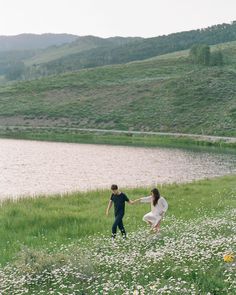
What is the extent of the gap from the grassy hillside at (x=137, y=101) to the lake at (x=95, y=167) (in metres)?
38.0

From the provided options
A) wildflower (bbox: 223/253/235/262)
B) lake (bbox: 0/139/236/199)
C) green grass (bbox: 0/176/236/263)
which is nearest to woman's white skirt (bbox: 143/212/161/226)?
green grass (bbox: 0/176/236/263)

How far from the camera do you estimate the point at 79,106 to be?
146m

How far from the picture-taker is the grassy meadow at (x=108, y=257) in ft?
39.1

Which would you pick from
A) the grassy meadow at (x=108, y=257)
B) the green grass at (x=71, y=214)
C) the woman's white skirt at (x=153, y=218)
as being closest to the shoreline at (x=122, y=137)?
the green grass at (x=71, y=214)

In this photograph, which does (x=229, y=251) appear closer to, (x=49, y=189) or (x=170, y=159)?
(x=49, y=189)

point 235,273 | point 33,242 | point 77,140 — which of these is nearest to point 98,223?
point 33,242

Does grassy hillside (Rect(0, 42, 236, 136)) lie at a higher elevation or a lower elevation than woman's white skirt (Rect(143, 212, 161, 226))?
higher

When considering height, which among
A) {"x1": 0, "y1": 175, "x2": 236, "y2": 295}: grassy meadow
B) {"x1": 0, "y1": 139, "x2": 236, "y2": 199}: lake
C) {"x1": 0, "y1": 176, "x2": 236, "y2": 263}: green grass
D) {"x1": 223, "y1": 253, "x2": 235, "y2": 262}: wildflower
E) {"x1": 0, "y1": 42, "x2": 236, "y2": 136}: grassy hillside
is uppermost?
{"x1": 0, "y1": 42, "x2": 236, "y2": 136}: grassy hillside

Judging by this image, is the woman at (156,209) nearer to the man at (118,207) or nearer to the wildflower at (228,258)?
the man at (118,207)

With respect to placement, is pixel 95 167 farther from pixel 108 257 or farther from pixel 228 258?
pixel 228 258

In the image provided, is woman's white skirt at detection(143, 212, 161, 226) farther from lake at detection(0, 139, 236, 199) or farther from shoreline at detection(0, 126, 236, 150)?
shoreline at detection(0, 126, 236, 150)

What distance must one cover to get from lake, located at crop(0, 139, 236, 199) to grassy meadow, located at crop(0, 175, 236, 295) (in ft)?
46.2

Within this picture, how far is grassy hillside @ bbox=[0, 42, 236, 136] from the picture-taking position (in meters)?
120

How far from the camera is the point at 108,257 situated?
13992 mm
